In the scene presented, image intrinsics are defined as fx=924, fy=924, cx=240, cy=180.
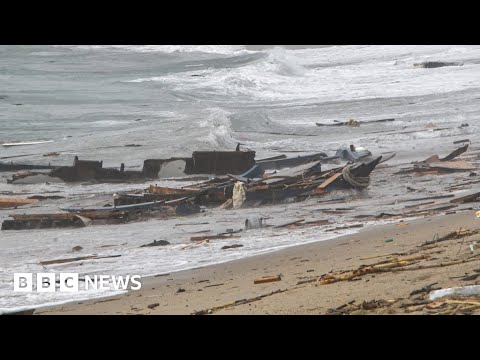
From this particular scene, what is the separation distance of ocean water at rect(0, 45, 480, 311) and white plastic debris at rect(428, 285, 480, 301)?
3863mm

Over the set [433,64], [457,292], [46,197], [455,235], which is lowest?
[46,197]

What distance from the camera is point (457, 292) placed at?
6.27m

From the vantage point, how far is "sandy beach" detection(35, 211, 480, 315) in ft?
22.4

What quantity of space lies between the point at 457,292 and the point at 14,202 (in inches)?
490

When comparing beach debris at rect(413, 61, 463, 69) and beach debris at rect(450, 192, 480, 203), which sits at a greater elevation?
beach debris at rect(413, 61, 463, 69)

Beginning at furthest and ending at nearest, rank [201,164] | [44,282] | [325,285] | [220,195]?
1. [201,164]
2. [220,195]
3. [44,282]
4. [325,285]

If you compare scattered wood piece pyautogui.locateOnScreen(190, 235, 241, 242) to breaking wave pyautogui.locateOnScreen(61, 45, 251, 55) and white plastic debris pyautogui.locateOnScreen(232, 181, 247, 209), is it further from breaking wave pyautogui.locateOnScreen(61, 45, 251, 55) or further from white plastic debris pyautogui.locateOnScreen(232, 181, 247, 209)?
breaking wave pyautogui.locateOnScreen(61, 45, 251, 55)

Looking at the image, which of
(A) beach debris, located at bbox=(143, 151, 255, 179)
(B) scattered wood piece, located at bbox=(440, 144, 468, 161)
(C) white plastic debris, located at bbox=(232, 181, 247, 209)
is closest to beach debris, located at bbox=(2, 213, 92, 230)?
(C) white plastic debris, located at bbox=(232, 181, 247, 209)

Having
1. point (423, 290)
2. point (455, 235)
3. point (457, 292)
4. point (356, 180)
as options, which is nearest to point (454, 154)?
point (356, 180)

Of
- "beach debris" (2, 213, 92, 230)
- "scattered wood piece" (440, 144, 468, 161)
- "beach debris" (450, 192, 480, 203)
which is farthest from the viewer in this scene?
"scattered wood piece" (440, 144, 468, 161)

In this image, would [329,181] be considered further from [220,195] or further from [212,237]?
[212,237]
